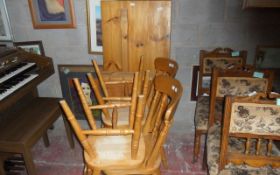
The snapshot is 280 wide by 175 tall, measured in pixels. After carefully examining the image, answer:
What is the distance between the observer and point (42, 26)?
2367mm

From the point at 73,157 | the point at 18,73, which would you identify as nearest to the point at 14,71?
the point at 18,73

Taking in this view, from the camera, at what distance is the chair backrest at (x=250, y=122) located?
126 cm

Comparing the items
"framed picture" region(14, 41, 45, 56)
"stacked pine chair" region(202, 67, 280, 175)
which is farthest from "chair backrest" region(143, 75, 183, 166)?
"framed picture" region(14, 41, 45, 56)

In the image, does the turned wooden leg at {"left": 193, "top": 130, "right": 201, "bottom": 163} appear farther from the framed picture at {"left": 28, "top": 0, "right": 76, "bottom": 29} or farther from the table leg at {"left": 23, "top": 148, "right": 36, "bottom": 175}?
the framed picture at {"left": 28, "top": 0, "right": 76, "bottom": 29}

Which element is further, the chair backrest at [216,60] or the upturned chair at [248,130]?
the chair backrest at [216,60]

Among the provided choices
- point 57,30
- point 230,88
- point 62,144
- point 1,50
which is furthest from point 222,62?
point 1,50

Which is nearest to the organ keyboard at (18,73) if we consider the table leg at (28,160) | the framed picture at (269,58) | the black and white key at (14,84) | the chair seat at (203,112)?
the black and white key at (14,84)

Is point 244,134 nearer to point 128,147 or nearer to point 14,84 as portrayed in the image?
point 128,147

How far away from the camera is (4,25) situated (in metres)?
2.39

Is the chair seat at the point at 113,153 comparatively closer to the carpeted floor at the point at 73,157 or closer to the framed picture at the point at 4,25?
the carpeted floor at the point at 73,157

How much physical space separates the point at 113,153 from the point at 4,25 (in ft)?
5.87

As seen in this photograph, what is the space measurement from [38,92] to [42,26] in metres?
0.75

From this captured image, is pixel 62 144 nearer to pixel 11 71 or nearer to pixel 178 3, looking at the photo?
pixel 11 71

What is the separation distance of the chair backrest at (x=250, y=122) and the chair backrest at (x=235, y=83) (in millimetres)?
458
